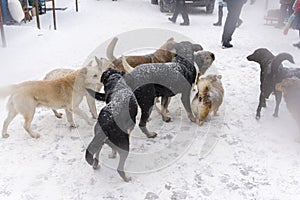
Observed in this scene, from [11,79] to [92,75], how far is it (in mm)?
2482

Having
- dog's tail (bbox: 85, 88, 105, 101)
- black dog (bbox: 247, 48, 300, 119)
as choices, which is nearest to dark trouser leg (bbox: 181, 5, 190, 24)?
black dog (bbox: 247, 48, 300, 119)

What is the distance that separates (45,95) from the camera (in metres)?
4.09

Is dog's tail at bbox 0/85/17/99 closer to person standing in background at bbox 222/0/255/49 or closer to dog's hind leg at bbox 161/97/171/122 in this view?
dog's hind leg at bbox 161/97/171/122

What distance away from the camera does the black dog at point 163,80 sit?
3.84 meters

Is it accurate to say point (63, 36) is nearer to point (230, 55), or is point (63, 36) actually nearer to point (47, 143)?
point (230, 55)

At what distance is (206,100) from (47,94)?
2073mm

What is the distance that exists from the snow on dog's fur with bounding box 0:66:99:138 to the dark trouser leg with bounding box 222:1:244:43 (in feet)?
15.4

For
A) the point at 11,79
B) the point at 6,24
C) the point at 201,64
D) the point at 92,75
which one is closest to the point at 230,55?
the point at 201,64

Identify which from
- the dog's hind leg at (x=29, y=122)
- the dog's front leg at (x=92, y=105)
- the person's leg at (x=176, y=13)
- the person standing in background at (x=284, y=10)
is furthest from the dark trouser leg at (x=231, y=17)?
the dog's hind leg at (x=29, y=122)

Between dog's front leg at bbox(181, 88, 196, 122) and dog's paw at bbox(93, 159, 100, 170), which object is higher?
dog's front leg at bbox(181, 88, 196, 122)

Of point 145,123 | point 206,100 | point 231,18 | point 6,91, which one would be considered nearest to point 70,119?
point 6,91

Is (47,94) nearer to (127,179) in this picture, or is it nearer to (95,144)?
(95,144)

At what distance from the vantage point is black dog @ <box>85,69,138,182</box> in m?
3.18

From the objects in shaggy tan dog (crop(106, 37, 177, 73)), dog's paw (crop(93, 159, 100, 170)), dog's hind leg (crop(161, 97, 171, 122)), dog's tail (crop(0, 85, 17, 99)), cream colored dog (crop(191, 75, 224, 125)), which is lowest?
dog's paw (crop(93, 159, 100, 170))
